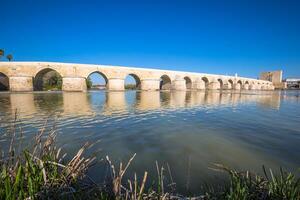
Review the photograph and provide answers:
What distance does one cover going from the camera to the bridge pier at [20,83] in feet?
85.6

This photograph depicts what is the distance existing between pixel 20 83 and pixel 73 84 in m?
7.83

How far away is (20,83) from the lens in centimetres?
2634

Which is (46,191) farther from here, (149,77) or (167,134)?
(149,77)

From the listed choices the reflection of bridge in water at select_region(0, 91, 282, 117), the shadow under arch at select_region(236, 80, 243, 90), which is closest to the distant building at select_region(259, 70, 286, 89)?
the shadow under arch at select_region(236, 80, 243, 90)

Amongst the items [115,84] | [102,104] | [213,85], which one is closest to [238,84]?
[213,85]

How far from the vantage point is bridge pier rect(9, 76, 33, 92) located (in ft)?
85.6

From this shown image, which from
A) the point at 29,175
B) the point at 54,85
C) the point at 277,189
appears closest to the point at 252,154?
the point at 277,189

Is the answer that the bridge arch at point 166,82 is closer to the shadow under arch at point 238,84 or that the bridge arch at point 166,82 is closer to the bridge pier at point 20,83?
the bridge pier at point 20,83

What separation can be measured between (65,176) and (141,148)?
2.02 meters

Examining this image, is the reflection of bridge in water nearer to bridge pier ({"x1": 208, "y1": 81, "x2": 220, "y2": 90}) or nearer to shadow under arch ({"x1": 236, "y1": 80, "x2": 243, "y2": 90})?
bridge pier ({"x1": 208, "y1": 81, "x2": 220, "y2": 90})

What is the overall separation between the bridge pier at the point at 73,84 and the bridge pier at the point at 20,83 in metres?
5.04

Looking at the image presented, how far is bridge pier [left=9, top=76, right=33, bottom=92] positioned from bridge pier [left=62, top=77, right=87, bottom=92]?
5.04 m

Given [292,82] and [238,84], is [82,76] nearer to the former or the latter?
[238,84]

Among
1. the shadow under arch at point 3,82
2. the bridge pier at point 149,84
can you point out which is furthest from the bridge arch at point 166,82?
the shadow under arch at point 3,82
